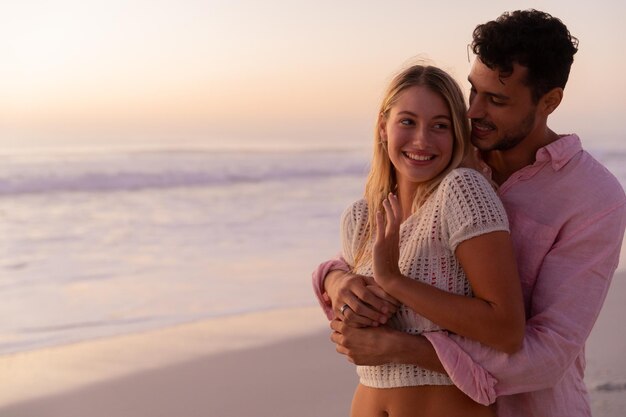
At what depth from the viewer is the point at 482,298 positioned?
2730 mm

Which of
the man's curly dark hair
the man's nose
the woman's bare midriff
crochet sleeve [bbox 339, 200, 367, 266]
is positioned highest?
the man's curly dark hair

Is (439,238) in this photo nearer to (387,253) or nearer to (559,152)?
(387,253)

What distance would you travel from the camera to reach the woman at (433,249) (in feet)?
8.95

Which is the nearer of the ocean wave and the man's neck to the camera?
the man's neck

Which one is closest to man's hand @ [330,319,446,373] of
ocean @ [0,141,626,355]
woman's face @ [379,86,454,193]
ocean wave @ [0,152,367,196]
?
woman's face @ [379,86,454,193]

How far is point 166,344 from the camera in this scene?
632 cm

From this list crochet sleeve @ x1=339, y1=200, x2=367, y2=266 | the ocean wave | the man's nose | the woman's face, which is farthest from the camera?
the ocean wave

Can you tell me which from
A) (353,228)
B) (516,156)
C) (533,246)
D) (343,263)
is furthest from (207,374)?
(533,246)

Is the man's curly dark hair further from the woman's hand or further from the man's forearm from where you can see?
the man's forearm

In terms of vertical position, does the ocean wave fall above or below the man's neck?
below

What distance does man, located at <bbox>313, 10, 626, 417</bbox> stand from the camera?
112 inches

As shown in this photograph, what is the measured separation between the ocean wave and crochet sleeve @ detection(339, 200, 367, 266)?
1389cm

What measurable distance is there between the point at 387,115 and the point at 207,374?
10.0 feet

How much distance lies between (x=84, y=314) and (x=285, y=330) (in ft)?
5.17
